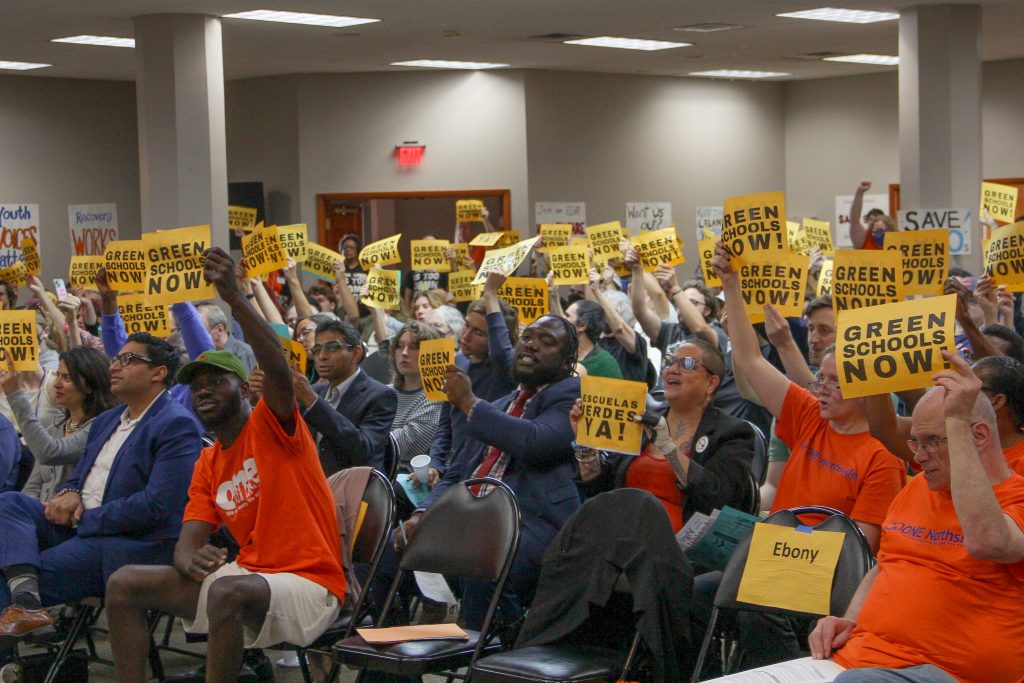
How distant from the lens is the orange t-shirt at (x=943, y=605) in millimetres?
3465

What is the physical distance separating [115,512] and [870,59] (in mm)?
12866

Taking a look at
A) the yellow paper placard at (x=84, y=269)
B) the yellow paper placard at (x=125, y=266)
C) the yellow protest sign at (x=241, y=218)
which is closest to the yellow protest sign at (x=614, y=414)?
the yellow paper placard at (x=125, y=266)

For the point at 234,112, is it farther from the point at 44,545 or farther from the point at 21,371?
the point at 44,545

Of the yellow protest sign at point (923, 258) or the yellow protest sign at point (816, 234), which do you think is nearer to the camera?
the yellow protest sign at point (923, 258)

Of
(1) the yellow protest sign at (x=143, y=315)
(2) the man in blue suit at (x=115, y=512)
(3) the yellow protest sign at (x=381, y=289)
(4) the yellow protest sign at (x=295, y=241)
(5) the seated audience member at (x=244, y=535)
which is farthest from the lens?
(4) the yellow protest sign at (x=295, y=241)

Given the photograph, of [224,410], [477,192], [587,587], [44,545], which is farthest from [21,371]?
[477,192]

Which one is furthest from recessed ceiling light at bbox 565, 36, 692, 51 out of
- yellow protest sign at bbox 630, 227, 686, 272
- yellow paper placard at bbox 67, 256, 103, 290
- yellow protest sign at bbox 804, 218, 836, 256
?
yellow paper placard at bbox 67, 256, 103, 290

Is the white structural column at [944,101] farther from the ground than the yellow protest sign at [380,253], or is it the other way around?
the white structural column at [944,101]

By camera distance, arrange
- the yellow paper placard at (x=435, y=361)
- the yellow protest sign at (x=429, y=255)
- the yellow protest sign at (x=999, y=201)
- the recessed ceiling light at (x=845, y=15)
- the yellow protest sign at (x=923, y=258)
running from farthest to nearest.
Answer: the recessed ceiling light at (x=845, y=15)
the yellow protest sign at (x=429, y=255)
the yellow protest sign at (x=999, y=201)
the yellow paper placard at (x=435, y=361)
the yellow protest sign at (x=923, y=258)

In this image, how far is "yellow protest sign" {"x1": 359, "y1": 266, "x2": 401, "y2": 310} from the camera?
937 centimetres

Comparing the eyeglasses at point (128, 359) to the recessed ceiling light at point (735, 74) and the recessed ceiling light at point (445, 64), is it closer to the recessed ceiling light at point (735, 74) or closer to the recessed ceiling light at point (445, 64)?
the recessed ceiling light at point (445, 64)

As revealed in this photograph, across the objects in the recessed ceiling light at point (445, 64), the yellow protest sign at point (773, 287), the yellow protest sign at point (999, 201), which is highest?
the recessed ceiling light at point (445, 64)

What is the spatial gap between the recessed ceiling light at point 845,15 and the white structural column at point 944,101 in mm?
564

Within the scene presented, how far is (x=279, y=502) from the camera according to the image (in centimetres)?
477
